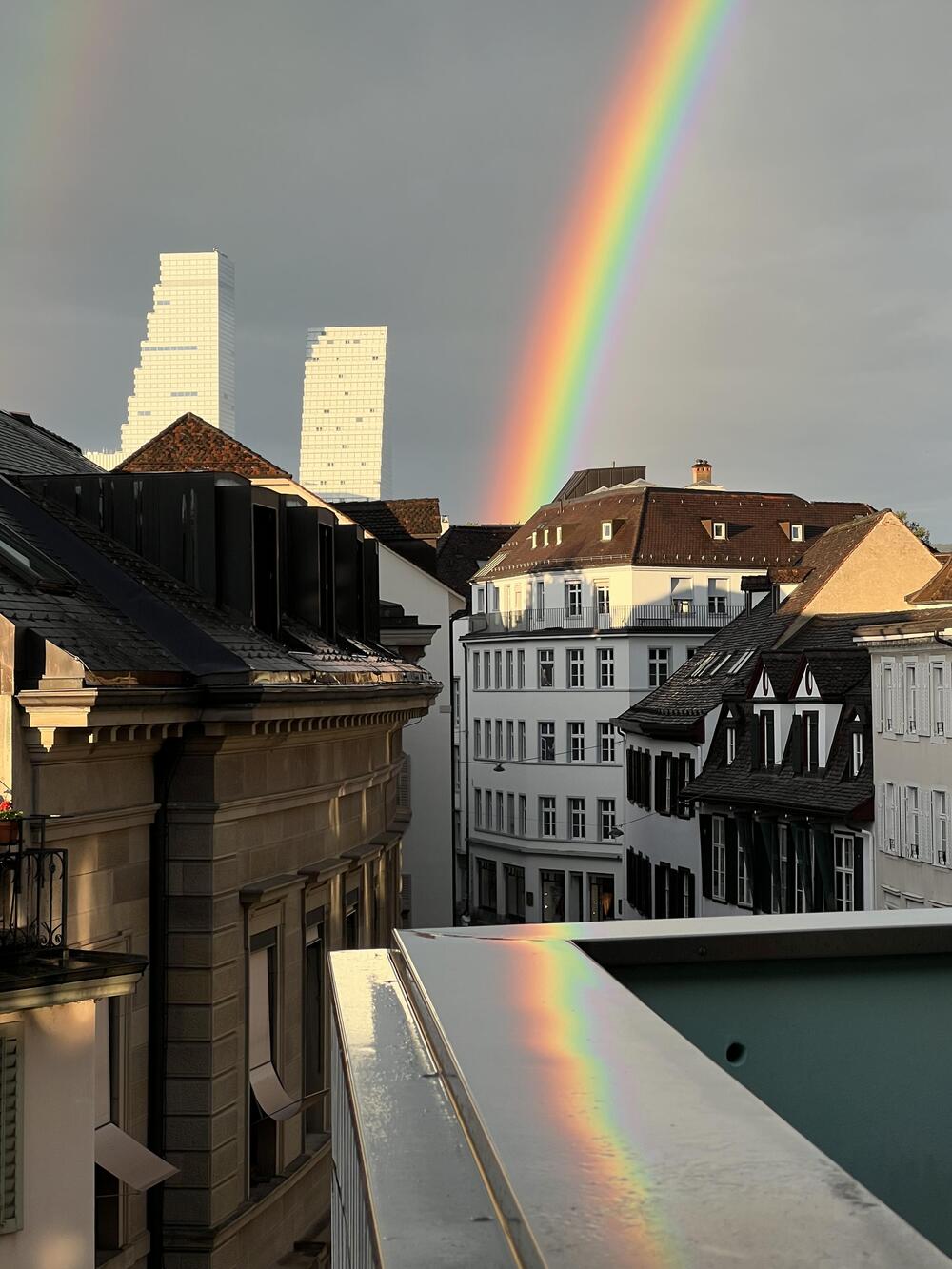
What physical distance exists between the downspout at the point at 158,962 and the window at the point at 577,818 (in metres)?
66.0

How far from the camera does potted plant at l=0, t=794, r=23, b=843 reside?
36.8 ft

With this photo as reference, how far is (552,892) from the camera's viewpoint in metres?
80.5

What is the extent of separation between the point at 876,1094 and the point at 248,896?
12296mm

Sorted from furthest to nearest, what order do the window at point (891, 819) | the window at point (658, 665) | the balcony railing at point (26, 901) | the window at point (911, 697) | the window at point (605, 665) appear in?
the window at point (605, 665) → the window at point (658, 665) → the window at point (891, 819) → the window at point (911, 697) → the balcony railing at point (26, 901)

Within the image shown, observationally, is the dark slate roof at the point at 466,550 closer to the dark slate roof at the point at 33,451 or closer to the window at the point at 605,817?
the window at the point at 605,817

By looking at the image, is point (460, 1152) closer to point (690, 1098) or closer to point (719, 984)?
point (690, 1098)

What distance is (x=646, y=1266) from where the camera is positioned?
182cm

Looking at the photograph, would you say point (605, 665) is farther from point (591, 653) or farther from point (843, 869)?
point (843, 869)

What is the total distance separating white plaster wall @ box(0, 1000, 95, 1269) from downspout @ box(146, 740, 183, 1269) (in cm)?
246

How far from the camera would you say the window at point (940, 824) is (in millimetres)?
37312

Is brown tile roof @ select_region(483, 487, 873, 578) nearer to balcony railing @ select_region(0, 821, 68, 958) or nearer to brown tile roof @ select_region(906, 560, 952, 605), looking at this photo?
brown tile roof @ select_region(906, 560, 952, 605)

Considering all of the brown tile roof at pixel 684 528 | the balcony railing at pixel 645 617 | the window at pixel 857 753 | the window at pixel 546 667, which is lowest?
the window at pixel 857 753

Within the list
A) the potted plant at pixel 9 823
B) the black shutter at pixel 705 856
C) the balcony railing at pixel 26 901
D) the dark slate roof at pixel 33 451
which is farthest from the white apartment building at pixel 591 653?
the potted plant at pixel 9 823

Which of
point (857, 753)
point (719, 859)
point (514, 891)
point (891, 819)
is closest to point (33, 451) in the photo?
point (891, 819)
